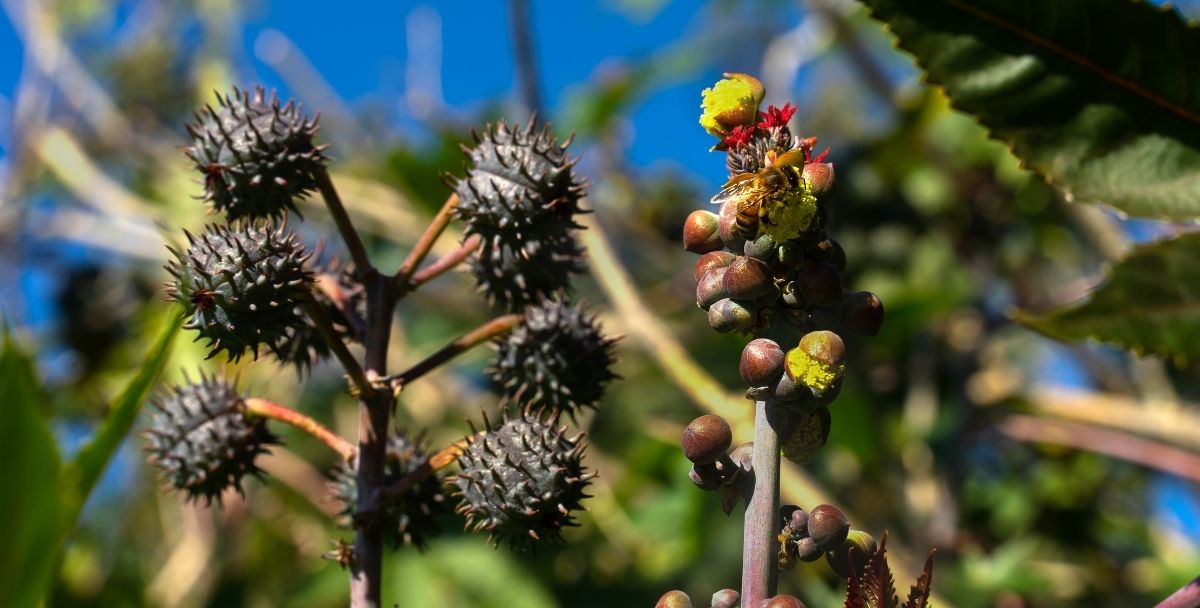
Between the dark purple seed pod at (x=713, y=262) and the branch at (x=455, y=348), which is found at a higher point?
the branch at (x=455, y=348)

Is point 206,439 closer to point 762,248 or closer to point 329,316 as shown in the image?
point 329,316

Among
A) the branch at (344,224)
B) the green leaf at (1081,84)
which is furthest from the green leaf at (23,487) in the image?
the green leaf at (1081,84)

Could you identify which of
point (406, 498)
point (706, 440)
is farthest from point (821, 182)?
point (406, 498)

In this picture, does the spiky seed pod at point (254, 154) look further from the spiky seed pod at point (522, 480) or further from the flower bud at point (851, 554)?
the flower bud at point (851, 554)

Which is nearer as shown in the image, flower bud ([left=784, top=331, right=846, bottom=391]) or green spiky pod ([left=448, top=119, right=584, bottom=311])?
flower bud ([left=784, top=331, right=846, bottom=391])

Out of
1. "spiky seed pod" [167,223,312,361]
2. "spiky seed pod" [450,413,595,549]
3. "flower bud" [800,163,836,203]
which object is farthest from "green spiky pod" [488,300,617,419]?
"flower bud" [800,163,836,203]

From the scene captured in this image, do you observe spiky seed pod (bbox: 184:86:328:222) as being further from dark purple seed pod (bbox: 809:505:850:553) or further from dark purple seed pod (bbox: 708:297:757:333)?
dark purple seed pod (bbox: 809:505:850:553)

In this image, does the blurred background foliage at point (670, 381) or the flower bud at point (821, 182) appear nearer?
the flower bud at point (821, 182)
